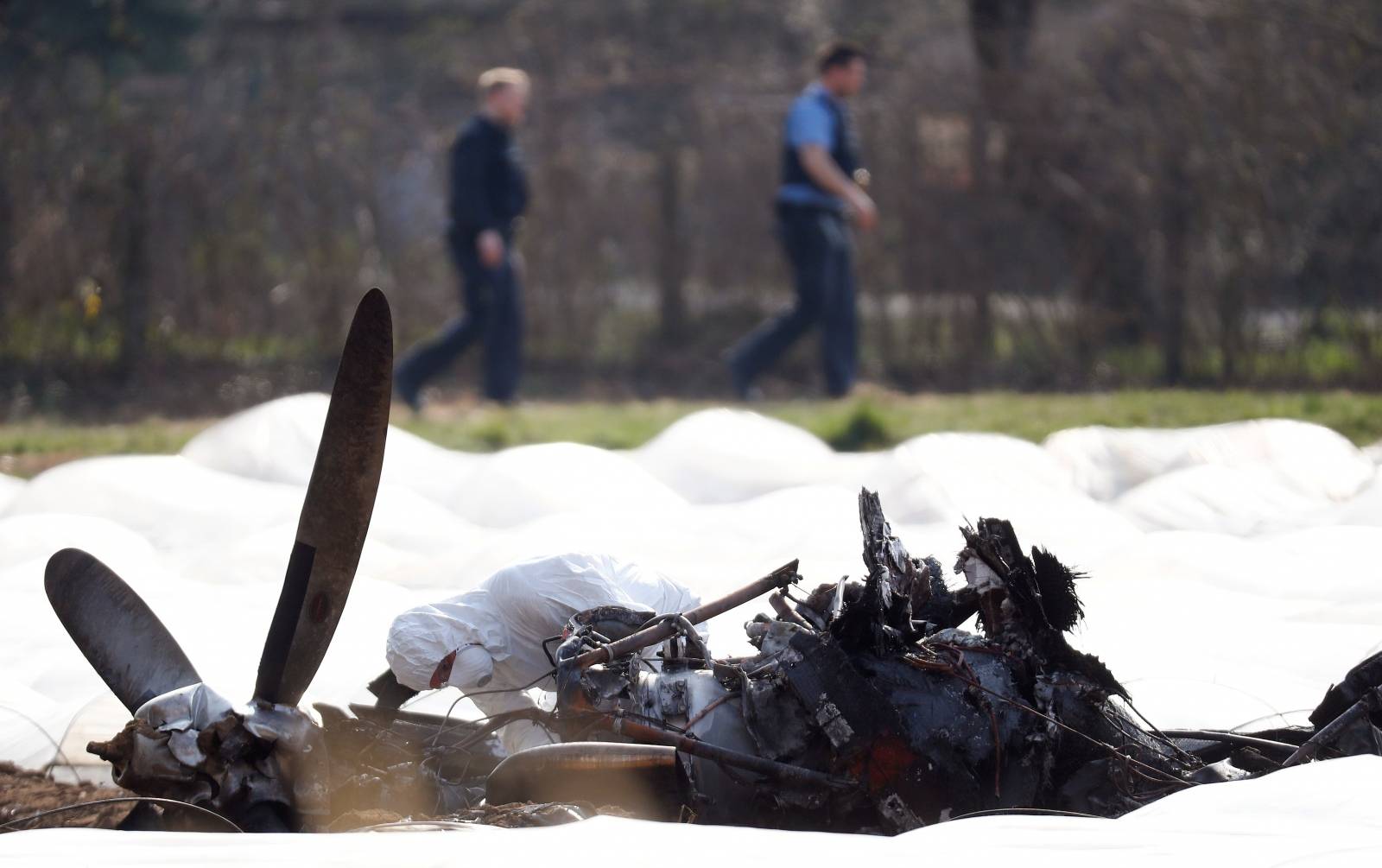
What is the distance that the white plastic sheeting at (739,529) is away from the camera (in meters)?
3.67

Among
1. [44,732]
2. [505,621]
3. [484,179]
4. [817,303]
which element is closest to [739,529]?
[505,621]

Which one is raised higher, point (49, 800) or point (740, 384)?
point (740, 384)

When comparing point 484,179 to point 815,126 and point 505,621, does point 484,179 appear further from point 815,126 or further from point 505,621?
point 505,621

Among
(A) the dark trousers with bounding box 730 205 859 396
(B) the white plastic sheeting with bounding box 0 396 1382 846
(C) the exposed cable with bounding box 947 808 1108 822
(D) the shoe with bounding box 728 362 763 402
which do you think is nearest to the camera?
(C) the exposed cable with bounding box 947 808 1108 822

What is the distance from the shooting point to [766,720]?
108 inches

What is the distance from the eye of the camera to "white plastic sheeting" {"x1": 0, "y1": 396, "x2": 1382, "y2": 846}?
3.67m

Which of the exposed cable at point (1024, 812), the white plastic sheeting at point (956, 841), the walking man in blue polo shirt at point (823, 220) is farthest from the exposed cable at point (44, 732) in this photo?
the walking man in blue polo shirt at point (823, 220)

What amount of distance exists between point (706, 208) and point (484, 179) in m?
3.19

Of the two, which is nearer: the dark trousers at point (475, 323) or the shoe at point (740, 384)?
the dark trousers at point (475, 323)

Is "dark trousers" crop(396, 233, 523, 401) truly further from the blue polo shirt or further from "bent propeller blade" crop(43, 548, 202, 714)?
"bent propeller blade" crop(43, 548, 202, 714)

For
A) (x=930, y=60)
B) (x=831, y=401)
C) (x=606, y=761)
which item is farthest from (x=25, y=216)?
(x=606, y=761)

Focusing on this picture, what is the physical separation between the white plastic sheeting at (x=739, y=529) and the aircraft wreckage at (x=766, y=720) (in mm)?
355

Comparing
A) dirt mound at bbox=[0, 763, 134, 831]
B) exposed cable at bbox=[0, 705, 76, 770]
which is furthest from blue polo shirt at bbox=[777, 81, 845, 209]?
dirt mound at bbox=[0, 763, 134, 831]

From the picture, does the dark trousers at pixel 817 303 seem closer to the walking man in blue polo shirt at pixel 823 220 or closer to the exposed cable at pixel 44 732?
the walking man in blue polo shirt at pixel 823 220
